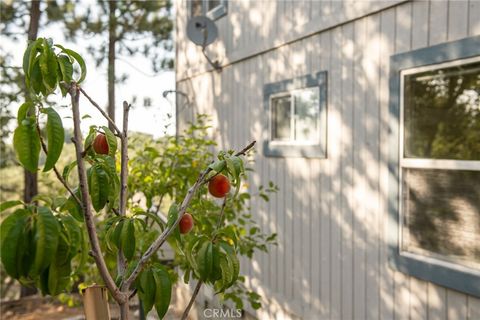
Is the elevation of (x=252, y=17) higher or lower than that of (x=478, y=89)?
higher

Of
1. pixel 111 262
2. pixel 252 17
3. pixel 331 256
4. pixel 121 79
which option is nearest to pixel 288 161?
pixel 331 256

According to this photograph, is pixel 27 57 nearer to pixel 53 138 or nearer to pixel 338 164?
pixel 53 138

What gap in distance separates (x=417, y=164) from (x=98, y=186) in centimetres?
243

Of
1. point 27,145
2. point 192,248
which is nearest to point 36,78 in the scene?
point 27,145

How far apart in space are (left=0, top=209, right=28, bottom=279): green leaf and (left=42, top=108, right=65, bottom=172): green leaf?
14 cm

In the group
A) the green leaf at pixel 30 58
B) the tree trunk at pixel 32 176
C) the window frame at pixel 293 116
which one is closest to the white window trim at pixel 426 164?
the window frame at pixel 293 116

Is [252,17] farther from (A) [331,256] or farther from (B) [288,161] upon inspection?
(A) [331,256]

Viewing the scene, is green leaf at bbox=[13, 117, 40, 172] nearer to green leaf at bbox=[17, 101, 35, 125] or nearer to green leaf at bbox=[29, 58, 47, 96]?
green leaf at bbox=[17, 101, 35, 125]

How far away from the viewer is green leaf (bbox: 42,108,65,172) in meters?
1.08

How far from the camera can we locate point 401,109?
3246mm

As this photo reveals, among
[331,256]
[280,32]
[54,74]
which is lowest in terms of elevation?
[331,256]

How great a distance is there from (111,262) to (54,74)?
2.87ft

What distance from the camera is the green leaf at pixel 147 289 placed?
133cm

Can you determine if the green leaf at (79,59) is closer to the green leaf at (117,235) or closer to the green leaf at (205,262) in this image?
the green leaf at (117,235)
